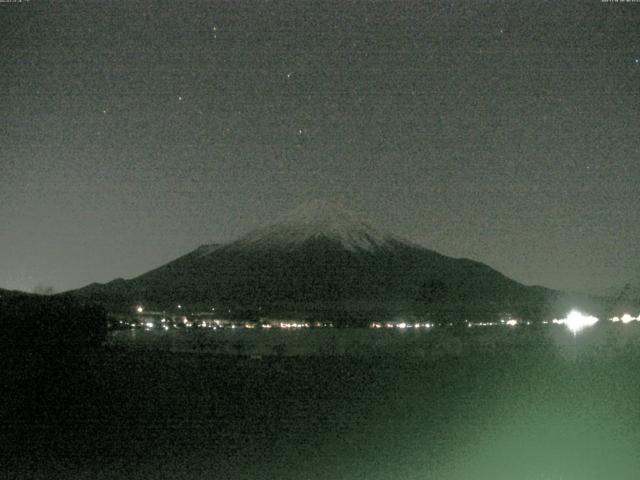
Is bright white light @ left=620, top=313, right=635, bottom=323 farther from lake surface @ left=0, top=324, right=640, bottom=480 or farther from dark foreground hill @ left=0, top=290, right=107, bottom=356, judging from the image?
lake surface @ left=0, top=324, right=640, bottom=480

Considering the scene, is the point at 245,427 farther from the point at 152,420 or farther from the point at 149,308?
the point at 149,308

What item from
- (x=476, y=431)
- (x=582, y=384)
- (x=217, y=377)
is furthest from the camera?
(x=217, y=377)

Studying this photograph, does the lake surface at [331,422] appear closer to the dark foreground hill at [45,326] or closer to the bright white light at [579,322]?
the dark foreground hill at [45,326]

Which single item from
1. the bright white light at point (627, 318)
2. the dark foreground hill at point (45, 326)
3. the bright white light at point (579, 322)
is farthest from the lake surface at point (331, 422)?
the bright white light at point (627, 318)

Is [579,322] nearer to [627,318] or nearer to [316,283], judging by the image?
[627,318]

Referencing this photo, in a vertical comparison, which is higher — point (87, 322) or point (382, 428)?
point (87, 322)

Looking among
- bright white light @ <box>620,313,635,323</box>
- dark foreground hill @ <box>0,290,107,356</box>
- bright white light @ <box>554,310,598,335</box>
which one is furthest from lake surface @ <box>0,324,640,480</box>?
bright white light @ <box>620,313,635,323</box>

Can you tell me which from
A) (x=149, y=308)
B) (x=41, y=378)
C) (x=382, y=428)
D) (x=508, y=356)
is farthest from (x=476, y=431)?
(x=149, y=308)

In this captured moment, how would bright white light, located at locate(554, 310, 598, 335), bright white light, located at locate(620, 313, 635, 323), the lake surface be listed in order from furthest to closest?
bright white light, located at locate(620, 313, 635, 323) → bright white light, located at locate(554, 310, 598, 335) → the lake surface
